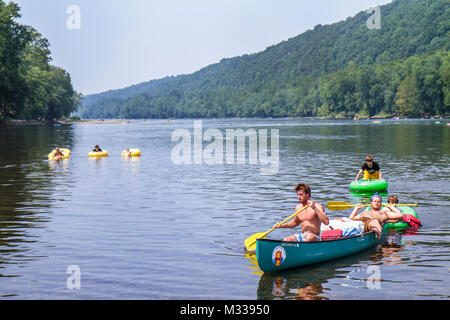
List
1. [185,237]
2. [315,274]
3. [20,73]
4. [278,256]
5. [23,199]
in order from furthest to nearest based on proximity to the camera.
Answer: [20,73], [23,199], [185,237], [315,274], [278,256]

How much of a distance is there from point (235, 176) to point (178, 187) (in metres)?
4.79

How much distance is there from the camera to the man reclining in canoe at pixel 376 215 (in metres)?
14.7

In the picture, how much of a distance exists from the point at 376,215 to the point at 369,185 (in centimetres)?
737

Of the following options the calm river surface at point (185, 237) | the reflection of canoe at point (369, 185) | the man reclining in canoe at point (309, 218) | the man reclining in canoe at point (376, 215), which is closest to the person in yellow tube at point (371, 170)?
the reflection of canoe at point (369, 185)

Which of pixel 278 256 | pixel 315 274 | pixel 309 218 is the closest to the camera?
pixel 278 256

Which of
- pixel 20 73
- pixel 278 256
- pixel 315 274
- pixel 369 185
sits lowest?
pixel 315 274

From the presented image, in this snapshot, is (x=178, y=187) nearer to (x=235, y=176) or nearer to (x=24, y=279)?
(x=235, y=176)

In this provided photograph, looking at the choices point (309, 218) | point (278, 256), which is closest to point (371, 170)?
point (309, 218)

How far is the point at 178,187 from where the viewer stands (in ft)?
85.0

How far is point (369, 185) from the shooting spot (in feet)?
74.8

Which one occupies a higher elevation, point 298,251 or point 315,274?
point 298,251

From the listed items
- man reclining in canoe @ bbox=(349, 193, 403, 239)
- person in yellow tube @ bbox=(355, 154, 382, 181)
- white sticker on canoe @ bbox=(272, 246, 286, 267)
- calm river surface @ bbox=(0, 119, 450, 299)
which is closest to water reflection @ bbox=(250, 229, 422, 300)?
calm river surface @ bbox=(0, 119, 450, 299)

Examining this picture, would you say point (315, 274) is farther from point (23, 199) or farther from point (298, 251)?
point (23, 199)
